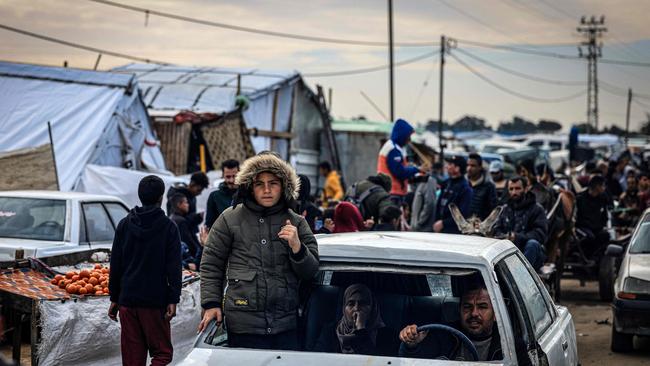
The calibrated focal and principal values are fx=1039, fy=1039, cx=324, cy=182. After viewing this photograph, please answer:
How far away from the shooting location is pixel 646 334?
10.3m

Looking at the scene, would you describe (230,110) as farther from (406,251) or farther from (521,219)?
(406,251)

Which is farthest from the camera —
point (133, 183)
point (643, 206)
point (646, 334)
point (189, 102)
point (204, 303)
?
point (189, 102)

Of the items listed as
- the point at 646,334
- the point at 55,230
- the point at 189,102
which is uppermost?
the point at 189,102

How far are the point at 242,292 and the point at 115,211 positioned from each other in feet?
23.4

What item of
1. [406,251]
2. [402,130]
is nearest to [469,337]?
[406,251]

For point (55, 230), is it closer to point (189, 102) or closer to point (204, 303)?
point (204, 303)

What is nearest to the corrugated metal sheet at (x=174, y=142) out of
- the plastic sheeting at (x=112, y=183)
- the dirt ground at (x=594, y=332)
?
the plastic sheeting at (x=112, y=183)

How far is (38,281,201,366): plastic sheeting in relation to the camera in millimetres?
8016

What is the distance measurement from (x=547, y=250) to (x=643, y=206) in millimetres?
5607

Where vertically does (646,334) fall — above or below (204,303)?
below

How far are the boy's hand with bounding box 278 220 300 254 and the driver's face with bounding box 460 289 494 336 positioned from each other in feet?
3.15

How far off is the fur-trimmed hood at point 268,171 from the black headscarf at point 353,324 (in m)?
0.65

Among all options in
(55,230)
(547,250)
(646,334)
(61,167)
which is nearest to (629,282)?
(646,334)

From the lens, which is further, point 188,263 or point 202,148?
point 202,148
